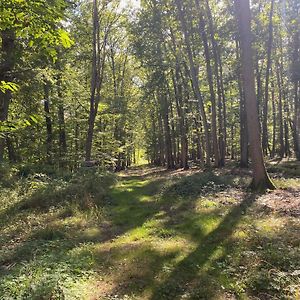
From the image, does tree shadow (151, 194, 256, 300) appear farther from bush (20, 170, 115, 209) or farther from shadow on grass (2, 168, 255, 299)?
bush (20, 170, 115, 209)

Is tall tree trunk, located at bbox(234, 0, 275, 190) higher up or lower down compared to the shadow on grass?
higher up

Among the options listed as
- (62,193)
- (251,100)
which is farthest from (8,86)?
(251,100)

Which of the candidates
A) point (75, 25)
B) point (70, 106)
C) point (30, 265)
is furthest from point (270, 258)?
point (75, 25)

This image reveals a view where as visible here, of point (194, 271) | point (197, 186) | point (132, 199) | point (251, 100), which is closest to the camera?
point (194, 271)

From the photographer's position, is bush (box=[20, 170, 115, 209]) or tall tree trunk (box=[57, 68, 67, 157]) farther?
tall tree trunk (box=[57, 68, 67, 157])

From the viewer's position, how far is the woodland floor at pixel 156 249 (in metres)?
5.36

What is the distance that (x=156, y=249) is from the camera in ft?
23.6

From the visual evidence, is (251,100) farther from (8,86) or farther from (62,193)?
(8,86)

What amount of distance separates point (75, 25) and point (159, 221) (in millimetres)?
17466

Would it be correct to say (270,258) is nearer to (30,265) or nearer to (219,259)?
(219,259)

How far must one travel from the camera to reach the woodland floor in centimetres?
536

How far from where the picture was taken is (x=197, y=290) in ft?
17.6

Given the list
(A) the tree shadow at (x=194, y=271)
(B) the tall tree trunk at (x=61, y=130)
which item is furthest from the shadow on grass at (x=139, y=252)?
(B) the tall tree trunk at (x=61, y=130)

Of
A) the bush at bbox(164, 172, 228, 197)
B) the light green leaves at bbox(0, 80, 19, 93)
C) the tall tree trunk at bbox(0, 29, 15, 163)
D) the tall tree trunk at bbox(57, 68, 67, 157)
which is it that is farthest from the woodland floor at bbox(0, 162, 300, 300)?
the tall tree trunk at bbox(57, 68, 67, 157)
